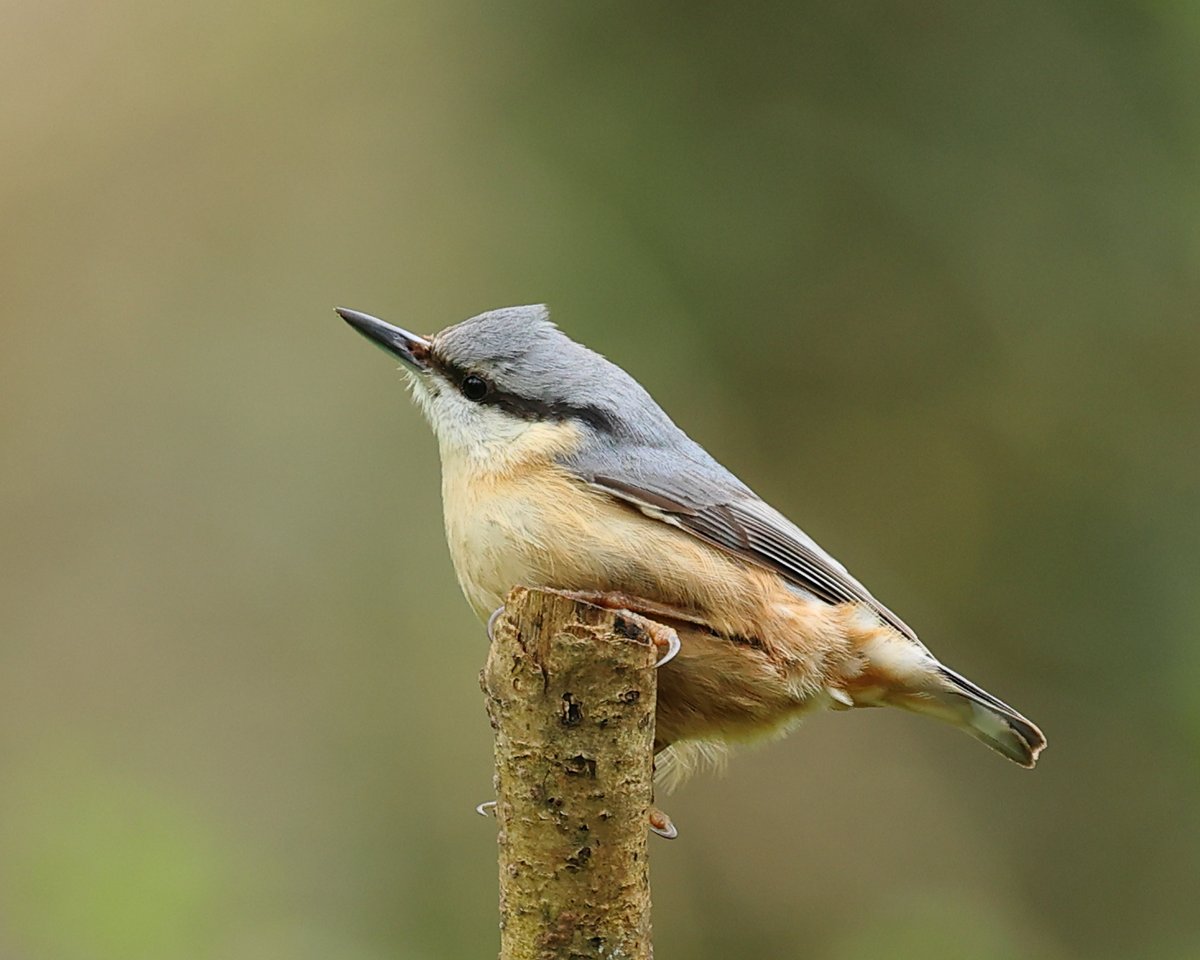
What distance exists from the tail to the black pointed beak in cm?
145

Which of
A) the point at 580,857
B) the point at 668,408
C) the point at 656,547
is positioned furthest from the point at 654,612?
the point at 668,408

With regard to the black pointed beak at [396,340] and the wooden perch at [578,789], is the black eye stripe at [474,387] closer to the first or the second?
the black pointed beak at [396,340]

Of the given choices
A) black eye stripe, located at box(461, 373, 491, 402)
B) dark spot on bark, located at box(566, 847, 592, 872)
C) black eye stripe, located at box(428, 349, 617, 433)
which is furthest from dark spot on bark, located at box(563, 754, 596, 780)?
black eye stripe, located at box(461, 373, 491, 402)

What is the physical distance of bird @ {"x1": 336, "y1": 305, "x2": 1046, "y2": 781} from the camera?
2.92m

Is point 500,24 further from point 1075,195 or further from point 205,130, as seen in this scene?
point 1075,195

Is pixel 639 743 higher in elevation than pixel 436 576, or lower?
lower

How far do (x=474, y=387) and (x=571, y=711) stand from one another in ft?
4.31

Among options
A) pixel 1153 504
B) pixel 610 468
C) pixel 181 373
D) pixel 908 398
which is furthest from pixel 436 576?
pixel 1153 504

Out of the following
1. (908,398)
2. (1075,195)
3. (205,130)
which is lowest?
(908,398)

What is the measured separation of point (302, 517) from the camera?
5406 mm

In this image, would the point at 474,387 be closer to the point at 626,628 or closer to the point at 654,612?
the point at 654,612

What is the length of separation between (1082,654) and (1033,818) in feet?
2.02

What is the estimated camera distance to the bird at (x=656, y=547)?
292cm

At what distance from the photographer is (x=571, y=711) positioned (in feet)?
7.21
